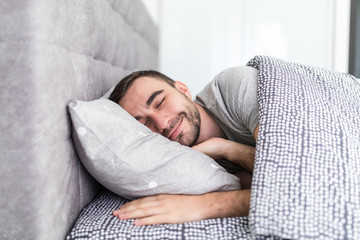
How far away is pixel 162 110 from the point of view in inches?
46.3

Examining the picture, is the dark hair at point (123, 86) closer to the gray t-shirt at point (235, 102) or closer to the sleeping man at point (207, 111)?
the sleeping man at point (207, 111)

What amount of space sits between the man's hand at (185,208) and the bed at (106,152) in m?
0.02

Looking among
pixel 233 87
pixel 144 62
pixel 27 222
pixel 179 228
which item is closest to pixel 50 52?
pixel 27 222

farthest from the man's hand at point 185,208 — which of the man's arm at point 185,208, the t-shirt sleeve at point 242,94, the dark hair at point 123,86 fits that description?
the dark hair at point 123,86

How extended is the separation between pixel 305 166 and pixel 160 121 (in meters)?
0.55

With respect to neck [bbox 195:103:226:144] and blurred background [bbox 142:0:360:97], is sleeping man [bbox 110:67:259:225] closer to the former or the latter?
neck [bbox 195:103:226:144]

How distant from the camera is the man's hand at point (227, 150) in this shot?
3.62 ft

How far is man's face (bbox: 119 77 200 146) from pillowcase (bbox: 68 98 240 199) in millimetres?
269

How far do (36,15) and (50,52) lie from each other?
71mm

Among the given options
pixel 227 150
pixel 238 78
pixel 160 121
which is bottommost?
pixel 227 150

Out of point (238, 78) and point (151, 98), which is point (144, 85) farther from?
point (238, 78)

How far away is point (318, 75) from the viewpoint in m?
1.07

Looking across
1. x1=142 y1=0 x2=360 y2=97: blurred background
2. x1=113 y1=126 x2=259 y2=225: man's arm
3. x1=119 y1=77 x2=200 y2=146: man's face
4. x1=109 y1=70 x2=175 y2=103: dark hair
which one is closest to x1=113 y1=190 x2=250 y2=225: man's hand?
x1=113 y1=126 x2=259 y2=225: man's arm

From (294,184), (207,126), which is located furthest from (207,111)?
(294,184)
